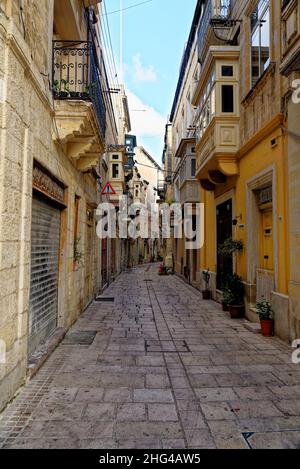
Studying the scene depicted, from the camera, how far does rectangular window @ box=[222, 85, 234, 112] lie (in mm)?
8891

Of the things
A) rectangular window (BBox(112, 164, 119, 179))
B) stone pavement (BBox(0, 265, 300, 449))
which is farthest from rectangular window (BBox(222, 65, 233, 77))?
rectangular window (BBox(112, 164, 119, 179))

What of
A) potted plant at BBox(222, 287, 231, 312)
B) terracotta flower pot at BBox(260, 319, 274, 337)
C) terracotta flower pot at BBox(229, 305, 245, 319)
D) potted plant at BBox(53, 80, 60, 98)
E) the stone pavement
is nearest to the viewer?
the stone pavement

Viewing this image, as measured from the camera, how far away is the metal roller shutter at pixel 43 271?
4836 millimetres

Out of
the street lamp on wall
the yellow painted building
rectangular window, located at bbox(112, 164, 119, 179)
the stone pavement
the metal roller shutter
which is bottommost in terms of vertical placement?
the stone pavement

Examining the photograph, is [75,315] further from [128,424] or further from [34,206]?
[128,424]

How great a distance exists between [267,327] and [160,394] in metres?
3.43

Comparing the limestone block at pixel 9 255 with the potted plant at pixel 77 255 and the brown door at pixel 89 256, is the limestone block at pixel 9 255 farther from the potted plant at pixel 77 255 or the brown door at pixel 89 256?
the brown door at pixel 89 256

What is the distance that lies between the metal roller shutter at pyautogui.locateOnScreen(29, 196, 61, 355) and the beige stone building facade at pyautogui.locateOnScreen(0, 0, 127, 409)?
0.6 inches

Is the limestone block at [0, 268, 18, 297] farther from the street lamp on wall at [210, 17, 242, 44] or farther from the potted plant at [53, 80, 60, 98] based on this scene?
the street lamp on wall at [210, 17, 242, 44]

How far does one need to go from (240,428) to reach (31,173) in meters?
3.76

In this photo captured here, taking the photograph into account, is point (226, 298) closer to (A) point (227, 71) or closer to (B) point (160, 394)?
(B) point (160, 394)

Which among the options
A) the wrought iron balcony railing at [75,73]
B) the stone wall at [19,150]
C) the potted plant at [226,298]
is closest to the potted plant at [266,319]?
the potted plant at [226,298]

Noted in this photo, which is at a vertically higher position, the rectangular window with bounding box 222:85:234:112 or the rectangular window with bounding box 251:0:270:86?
the rectangular window with bounding box 251:0:270:86

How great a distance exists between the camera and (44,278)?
548cm
